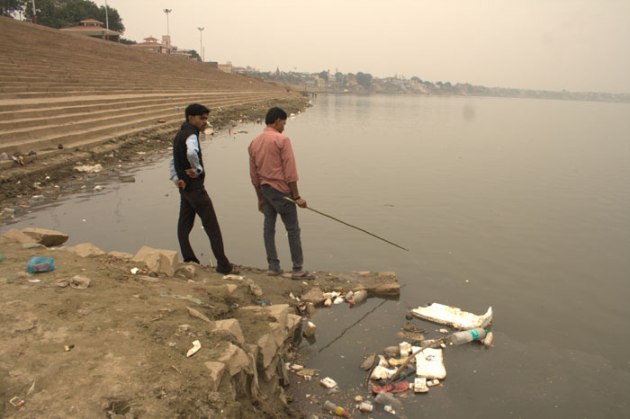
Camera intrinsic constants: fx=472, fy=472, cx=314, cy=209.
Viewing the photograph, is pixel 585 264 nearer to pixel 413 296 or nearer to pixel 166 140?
pixel 413 296

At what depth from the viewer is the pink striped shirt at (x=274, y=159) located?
477cm

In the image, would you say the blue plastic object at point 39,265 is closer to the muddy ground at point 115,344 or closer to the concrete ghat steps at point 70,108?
the muddy ground at point 115,344

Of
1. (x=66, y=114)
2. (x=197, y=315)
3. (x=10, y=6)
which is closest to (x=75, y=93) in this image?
(x=66, y=114)

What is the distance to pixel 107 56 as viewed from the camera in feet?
92.3

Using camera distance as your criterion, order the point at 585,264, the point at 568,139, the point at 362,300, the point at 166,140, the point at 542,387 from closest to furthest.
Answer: the point at 542,387 → the point at 362,300 → the point at 585,264 → the point at 166,140 → the point at 568,139

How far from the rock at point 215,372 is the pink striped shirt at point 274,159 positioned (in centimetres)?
248

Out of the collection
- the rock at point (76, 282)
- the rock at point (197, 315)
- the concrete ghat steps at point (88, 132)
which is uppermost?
the concrete ghat steps at point (88, 132)

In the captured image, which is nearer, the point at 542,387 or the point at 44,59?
the point at 542,387

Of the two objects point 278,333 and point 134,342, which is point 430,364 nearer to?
point 278,333

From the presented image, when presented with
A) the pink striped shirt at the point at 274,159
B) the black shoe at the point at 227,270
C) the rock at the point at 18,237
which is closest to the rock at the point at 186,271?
the black shoe at the point at 227,270

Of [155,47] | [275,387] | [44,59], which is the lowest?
[275,387]

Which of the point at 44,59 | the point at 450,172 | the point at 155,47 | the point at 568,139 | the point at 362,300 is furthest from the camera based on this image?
the point at 155,47

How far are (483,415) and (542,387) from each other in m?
0.70

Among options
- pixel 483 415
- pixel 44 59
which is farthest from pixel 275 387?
pixel 44 59
